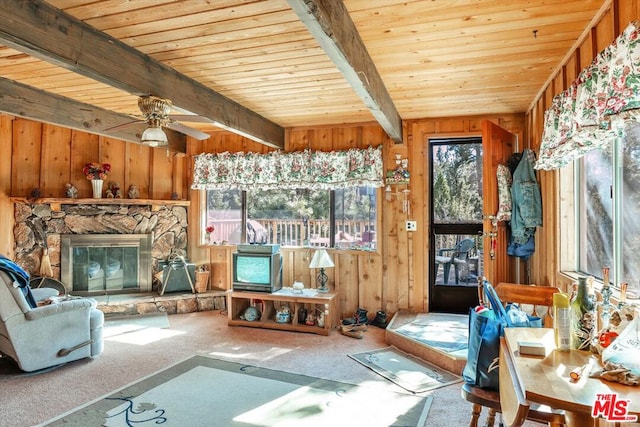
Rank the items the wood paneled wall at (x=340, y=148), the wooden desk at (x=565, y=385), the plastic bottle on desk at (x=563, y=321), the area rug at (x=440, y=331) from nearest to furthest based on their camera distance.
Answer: the wooden desk at (x=565, y=385), the plastic bottle on desk at (x=563, y=321), the area rug at (x=440, y=331), the wood paneled wall at (x=340, y=148)

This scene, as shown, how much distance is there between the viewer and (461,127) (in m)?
4.47

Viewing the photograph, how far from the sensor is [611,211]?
2.52m

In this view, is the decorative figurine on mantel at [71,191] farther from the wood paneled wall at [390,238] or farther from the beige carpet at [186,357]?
the wood paneled wall at [390,238]

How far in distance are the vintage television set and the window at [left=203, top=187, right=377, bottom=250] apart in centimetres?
58

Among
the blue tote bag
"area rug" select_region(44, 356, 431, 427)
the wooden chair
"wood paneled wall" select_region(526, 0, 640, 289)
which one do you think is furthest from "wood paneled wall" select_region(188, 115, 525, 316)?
the blue tote bag

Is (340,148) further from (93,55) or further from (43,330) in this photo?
(43,330)

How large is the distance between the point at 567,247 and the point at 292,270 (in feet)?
10.1

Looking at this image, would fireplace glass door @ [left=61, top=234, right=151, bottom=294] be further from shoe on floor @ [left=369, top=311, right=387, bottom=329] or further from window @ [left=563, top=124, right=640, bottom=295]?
window @ [left=563, top=124, right=640, bottom=295]

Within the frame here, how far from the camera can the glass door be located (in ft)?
14.9

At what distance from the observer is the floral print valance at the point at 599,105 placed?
172 centimetres

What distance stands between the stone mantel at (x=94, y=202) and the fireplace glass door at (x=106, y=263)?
0.41 meters

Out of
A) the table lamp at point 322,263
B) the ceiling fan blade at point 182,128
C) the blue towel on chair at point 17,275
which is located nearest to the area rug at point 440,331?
the table lamp at point 322,263

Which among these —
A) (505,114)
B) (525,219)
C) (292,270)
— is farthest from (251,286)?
(505,114)

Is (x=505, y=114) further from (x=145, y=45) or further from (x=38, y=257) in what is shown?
(x=38, y=257)
